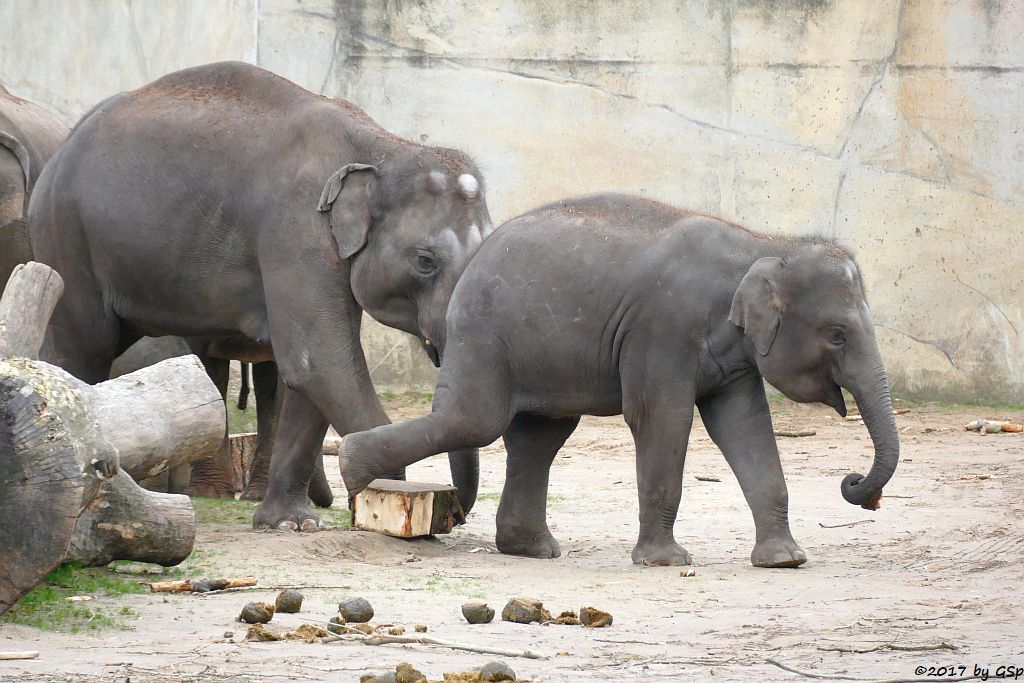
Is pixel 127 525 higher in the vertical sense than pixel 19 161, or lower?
lower

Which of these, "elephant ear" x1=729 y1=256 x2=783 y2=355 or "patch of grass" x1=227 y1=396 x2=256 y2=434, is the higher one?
"elephant ear" x1=729 y1=256 x2=783 y2=355

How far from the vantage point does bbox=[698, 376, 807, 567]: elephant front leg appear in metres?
5.51

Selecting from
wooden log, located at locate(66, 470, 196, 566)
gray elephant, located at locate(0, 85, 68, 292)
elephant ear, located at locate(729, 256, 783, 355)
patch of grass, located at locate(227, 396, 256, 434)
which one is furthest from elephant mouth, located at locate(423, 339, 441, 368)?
patch of grass, located at locate(227, 396, 256, 434)

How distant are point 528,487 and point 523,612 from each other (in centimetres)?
165

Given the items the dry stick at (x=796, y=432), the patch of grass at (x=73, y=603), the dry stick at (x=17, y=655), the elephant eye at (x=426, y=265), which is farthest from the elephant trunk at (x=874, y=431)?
the dry stick at (x=796, y=432)

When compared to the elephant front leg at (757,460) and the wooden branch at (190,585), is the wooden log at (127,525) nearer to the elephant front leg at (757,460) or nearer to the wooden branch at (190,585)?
the wooden branch at (190,585)

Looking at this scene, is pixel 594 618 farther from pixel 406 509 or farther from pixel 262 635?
pixel 406 509

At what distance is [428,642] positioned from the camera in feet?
13.1

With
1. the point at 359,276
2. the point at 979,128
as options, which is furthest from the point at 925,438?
the point at 359,276

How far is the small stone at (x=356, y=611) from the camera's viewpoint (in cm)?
424

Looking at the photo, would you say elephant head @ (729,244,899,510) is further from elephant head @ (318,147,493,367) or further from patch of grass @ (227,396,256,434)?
patch of grass @ (227,396,256,434)

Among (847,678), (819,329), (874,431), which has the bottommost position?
(847,678)

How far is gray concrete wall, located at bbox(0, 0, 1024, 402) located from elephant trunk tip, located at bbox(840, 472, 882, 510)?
211 inches

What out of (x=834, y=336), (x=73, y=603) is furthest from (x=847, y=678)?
(x=834, y=336)
